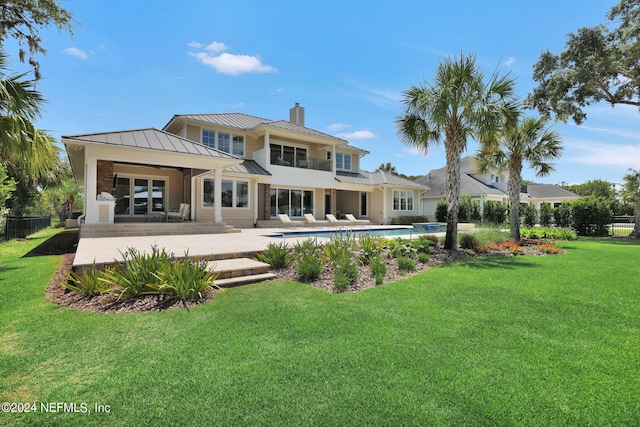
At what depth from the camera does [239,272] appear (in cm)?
665

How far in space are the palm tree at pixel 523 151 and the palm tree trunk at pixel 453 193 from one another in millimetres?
3987

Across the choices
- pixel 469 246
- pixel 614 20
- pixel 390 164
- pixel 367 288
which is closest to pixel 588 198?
pixel 614 20

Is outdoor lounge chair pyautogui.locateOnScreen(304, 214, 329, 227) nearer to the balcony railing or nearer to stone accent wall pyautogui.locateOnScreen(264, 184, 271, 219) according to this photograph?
stone accent wall pyautogui.locateOnScreen(264, 184, 271, 219)

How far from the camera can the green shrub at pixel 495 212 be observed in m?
25.9

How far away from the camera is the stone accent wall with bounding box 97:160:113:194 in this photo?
13.7 m

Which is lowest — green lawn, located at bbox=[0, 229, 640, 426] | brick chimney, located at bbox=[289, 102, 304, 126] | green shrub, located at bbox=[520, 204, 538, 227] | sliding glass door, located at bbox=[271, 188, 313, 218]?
green lawn, located at bbox=[0, 229, 640, 426]

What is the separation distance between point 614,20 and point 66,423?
27.2 m

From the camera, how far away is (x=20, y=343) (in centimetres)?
378

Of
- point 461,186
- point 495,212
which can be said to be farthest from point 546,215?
point 461,186

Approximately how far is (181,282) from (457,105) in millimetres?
10151

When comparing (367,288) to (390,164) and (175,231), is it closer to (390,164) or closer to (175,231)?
(175,231)

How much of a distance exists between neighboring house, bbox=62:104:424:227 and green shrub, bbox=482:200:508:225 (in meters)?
5.62

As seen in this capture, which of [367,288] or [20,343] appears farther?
[367,288]

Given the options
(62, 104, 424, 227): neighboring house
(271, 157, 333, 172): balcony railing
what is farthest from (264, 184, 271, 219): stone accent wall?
(271, 157, 333, 172): balcony railing
